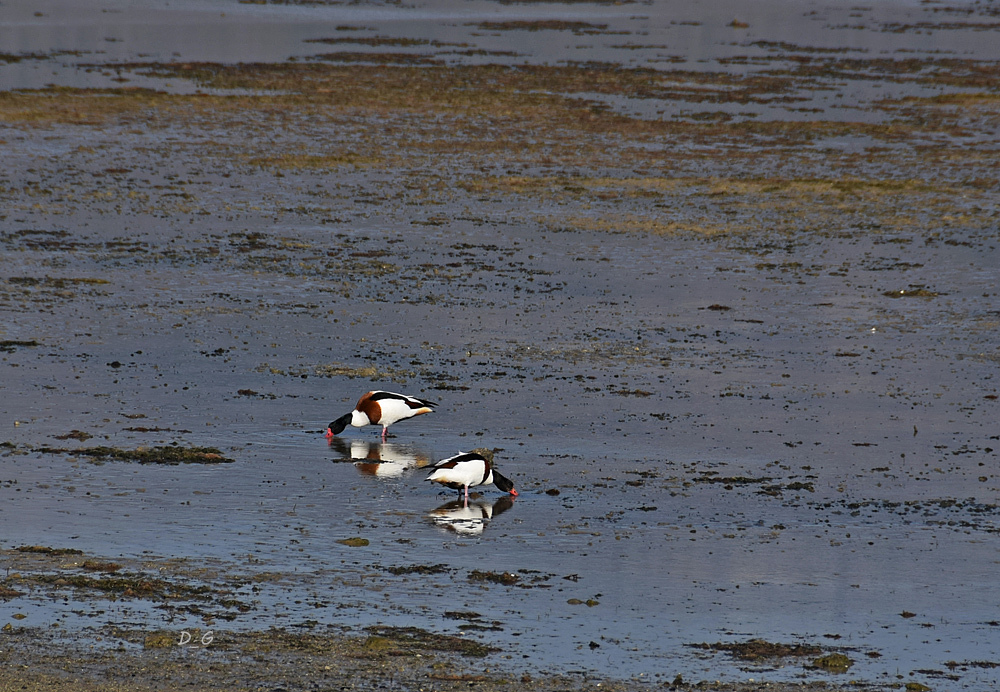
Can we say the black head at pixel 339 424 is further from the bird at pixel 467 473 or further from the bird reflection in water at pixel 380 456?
the bird at pixel 467 473

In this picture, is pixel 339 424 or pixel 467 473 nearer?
pixel 467 473

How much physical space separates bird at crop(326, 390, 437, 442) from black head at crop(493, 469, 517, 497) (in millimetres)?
1850

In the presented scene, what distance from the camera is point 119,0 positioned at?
70.4 m

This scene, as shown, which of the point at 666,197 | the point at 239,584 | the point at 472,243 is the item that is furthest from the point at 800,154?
the point at 239,584

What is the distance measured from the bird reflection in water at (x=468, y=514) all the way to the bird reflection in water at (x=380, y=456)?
40.2 inches

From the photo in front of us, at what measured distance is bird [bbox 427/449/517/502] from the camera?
1309cm

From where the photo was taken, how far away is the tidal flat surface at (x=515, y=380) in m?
10.9

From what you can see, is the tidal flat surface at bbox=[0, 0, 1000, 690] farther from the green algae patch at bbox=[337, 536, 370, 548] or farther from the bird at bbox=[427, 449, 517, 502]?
the bird at bbox=[427, 449, 517, 502]

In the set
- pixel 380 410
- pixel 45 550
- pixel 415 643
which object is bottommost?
pixel 415 643

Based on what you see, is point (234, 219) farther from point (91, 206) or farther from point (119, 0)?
point (119, 0)

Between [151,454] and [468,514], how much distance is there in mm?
3365

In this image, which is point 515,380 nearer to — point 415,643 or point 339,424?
point 339,424

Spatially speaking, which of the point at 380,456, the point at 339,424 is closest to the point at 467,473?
the point at 380,456

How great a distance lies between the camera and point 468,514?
13.2m
